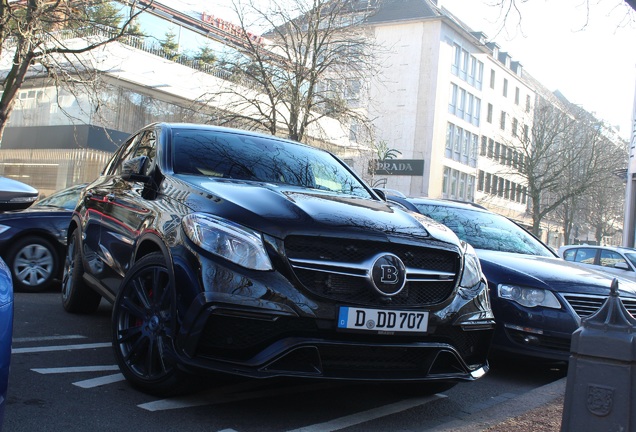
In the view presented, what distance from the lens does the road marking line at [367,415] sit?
3.96 metres

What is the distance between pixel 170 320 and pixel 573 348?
2.02m

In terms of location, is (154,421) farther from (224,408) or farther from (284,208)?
(284,208)

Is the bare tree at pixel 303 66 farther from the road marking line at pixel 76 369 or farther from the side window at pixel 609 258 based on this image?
the road marking line at pixel 76 369

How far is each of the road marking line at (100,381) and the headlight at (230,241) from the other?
3.99ft

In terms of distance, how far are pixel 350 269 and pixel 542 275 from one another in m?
2.78

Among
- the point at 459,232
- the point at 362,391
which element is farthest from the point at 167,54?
the point at 362,391

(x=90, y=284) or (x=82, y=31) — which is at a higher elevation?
(x=82, y=31)

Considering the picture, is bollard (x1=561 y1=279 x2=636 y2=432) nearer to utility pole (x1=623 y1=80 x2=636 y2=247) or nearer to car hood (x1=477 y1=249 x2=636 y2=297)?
car hood (x1=477 y1=249 x2=636 y2=297)

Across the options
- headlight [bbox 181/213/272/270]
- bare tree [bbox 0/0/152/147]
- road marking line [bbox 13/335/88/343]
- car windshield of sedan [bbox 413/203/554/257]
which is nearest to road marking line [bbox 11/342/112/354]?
road marking line [bbox 13/335/88/343]

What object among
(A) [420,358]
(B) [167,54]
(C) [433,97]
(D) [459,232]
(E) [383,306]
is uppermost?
(C) [433,97]

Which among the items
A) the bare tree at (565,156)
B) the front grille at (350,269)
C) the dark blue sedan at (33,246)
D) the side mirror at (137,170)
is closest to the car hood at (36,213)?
the dark blue sedan at (33,246)

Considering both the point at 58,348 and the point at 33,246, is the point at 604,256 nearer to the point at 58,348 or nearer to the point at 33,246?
the point at 33,246

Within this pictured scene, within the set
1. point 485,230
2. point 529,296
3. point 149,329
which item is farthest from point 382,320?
point 485,230

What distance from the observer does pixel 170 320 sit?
152 inches
